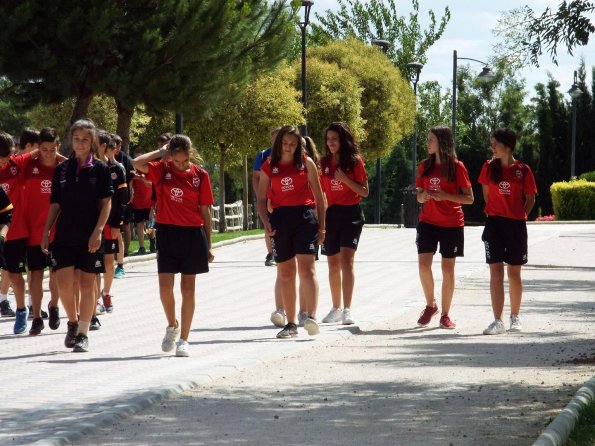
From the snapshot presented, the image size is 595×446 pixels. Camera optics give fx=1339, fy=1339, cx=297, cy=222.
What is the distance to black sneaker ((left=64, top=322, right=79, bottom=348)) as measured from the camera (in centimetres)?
1070

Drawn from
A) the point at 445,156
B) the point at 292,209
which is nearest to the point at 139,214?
the point at 445,156

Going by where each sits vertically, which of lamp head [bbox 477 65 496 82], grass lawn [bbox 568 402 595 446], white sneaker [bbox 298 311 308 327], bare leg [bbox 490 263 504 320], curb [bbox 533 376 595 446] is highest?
lamp head [bbox 477 65 496 82]

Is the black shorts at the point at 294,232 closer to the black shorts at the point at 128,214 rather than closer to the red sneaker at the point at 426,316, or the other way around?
the red sneaker at the point at 426,316

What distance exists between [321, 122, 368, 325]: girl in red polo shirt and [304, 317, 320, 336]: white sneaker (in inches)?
41.6

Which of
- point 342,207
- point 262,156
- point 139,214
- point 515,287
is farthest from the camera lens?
point 139,214

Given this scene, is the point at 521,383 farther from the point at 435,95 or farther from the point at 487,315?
the point at 435,95

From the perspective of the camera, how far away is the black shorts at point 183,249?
10258mm

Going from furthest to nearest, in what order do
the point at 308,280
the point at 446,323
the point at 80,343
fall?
the point at 446,323 → the point at 308,280 → the point at 80,343

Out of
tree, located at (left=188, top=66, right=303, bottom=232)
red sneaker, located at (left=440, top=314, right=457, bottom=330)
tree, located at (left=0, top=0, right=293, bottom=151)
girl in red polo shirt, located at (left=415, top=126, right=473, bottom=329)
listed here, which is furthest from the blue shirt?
tree, located at (left=188, top=66, right=303, bottom=232)

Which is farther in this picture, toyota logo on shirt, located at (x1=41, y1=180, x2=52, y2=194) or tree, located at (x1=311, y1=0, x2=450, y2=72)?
tree, located at (x1=311, y1=0, x2=450, y2=72)

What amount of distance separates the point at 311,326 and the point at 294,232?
0.82m

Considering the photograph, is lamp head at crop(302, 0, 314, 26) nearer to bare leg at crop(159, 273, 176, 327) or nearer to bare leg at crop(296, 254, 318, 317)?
bare leg at crop(296, 254, 318, 317)

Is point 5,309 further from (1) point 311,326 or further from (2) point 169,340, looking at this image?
(1) point 311,326

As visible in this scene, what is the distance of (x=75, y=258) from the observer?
10.7 metres
